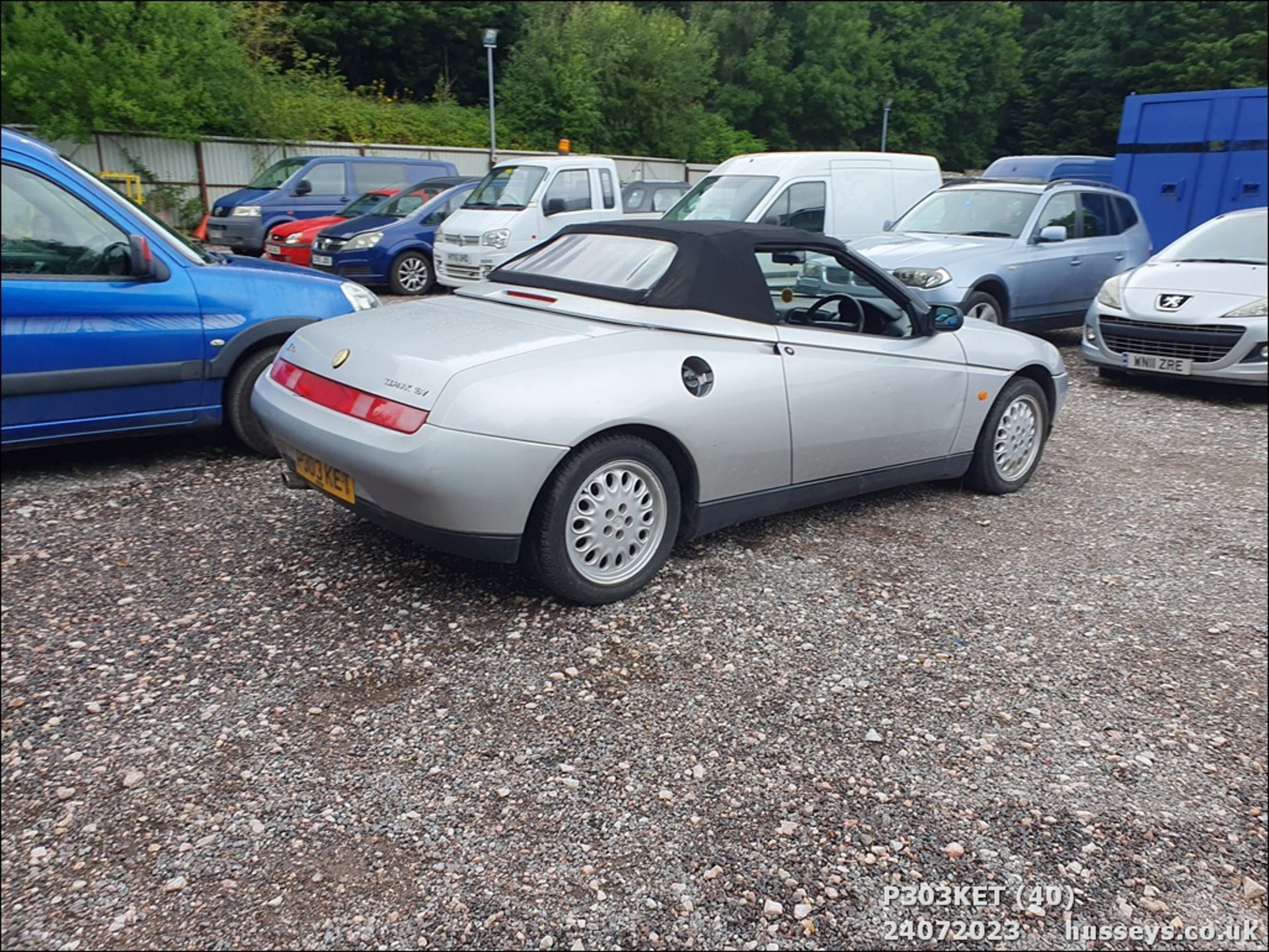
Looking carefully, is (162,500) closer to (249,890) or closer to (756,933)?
(249,890)

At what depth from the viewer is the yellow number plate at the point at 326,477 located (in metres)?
3.76

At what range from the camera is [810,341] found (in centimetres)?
449

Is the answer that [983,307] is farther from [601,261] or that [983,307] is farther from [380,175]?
[380,175]

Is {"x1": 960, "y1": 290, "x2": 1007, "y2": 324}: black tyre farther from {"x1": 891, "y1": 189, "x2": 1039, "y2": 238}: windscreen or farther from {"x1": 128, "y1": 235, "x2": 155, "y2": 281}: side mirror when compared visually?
{"x1": 128, "y1": 235, "x2": 155, "y2": 281}: side mirror

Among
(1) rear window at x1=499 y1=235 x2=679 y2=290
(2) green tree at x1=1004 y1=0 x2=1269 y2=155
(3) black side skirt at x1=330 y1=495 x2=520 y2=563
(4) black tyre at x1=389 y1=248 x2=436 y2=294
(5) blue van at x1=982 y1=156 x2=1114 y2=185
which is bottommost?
(4) black tyre at x1=389 y1=248 x2=436 y2=294

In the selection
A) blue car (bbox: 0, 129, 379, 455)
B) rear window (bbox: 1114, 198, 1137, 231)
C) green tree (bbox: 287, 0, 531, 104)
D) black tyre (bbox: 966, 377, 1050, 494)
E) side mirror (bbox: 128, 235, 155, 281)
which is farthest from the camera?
green tree (bbox: 287, 0, 531, 104)

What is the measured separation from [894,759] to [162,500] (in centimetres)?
385

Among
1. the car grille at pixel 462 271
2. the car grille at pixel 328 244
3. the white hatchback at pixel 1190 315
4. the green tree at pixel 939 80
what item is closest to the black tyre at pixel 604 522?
the white hatchback at pixel 1190 315

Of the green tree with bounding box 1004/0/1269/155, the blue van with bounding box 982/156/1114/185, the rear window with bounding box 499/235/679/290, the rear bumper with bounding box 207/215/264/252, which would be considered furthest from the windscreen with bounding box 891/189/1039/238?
the rear bumper with bounding box 207/215/264/252

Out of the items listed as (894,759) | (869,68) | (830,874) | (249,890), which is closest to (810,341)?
(894,759)

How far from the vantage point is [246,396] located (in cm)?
572

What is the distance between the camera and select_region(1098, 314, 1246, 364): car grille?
8039mm

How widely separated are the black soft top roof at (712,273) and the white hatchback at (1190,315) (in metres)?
4.78

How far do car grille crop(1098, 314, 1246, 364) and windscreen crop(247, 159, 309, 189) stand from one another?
46.2 feet
